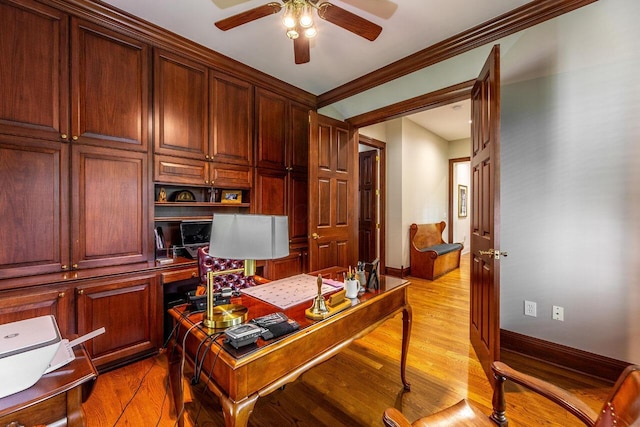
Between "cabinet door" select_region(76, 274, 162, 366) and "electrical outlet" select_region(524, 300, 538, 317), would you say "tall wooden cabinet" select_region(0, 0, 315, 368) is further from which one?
"electrical outlet" select_region(524, 300, 538, 317)

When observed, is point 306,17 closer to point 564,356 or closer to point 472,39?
point 472,39

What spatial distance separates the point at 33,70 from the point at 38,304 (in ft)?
4.96

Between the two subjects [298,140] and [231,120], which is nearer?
[231,120]

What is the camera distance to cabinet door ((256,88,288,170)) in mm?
3006

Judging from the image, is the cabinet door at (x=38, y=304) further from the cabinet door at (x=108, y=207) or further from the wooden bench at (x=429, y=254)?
the wooden bench at (x=429, y=254)

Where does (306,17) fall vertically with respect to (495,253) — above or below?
above

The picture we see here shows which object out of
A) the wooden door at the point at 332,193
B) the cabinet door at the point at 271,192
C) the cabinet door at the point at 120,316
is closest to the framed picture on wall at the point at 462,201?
the wooden door at the point at 332,193

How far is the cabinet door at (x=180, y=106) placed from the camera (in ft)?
7.58

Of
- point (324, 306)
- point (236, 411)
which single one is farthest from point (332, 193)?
point (236, 411)

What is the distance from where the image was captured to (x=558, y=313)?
2.19 metres

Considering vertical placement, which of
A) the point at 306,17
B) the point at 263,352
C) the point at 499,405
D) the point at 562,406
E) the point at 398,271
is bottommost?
the point at 398,271

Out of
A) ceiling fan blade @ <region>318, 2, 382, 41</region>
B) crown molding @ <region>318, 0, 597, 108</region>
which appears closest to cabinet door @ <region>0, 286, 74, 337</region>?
ceiling fan blade @ <region>318, 2, 382, 41</region>

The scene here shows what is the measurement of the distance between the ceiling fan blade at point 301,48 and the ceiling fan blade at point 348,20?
255mm

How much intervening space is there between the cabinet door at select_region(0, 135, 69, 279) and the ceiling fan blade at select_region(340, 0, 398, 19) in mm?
2276
